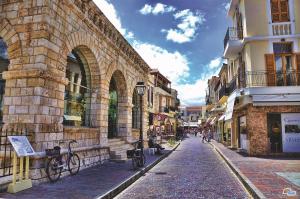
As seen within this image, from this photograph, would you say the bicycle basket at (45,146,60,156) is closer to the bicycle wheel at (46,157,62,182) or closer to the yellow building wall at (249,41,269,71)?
the bicycle wheel at (46,157,62,182)

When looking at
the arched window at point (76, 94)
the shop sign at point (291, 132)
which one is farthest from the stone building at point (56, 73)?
the shop sign at point (291, 132)

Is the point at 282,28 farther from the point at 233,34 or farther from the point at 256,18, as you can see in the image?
the point at 233,34

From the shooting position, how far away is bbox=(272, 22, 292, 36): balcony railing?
14527mm

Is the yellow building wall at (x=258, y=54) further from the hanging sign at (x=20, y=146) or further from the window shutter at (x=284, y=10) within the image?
the hanging sign at (x=20, y=146)

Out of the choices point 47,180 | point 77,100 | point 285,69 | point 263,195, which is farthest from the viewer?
point 285,69

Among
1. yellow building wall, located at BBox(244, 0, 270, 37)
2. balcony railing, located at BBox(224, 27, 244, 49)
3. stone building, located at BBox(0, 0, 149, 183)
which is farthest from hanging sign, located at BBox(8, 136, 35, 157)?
balcony railing, located at BBox(224, 27, 244, 49)

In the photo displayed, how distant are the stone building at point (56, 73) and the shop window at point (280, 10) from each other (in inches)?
376

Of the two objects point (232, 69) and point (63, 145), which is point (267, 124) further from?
point (63, 145)

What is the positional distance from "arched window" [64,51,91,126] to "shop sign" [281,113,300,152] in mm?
10817

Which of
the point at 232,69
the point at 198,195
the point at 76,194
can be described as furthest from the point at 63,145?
the point at 232,69

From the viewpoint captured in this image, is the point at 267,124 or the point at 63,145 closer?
the point at 63,145

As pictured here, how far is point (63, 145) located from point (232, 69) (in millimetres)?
15611

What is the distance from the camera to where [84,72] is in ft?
35.9

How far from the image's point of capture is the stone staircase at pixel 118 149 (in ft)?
38.0
